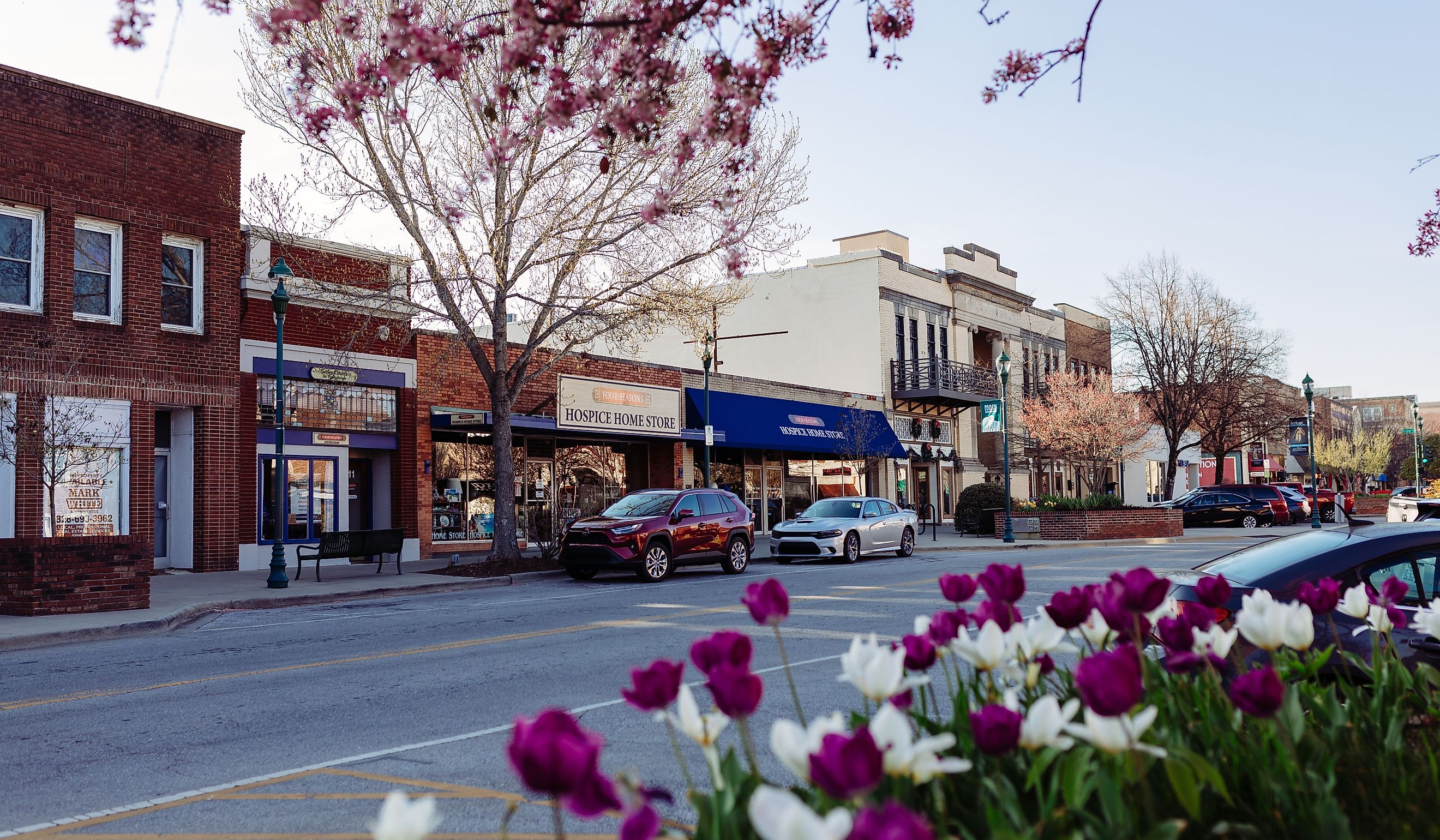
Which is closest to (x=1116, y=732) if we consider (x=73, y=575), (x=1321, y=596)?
(x=1321, y=596)

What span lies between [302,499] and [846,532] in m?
11.4

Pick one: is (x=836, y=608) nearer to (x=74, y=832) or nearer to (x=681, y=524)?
(x=681, y=524)

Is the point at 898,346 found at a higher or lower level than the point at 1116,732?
higher

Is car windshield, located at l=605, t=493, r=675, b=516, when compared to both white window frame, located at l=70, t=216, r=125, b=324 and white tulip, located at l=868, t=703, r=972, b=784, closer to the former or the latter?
white window frame, located at l=70, t=216, r=125, b=324

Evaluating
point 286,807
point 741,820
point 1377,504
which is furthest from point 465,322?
point 1377,504

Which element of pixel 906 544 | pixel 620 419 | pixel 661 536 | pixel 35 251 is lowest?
pixel 906 544

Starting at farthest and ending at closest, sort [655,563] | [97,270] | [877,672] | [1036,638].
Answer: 1. [97,270]
2. [655,563]
3. [1036,638]
4. [877,672]

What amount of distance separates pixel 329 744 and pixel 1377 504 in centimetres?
5140

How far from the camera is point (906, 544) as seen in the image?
26.6 m

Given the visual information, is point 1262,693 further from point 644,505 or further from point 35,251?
point 35,251

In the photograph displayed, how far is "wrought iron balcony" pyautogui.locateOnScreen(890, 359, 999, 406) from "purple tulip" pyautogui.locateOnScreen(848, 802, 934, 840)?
39738 mm

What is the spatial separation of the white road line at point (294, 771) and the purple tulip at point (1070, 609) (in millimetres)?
4705

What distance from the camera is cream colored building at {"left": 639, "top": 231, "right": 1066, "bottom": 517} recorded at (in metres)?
40.8

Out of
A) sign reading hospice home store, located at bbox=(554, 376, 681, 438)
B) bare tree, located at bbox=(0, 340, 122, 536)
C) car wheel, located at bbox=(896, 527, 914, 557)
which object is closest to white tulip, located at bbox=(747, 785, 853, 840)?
bare tree, located at bbox=(0, 340, 122, 536)
